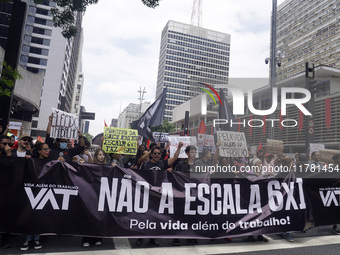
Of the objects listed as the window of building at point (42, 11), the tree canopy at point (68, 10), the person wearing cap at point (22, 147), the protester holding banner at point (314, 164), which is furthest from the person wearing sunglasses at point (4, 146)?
the window of building at point (42, 11)

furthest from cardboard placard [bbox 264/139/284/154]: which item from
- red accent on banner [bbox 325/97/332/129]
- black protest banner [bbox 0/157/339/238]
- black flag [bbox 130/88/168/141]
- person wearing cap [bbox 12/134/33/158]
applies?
red accent on banner [bbox 325/97/332/129]

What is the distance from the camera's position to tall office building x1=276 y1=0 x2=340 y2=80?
6469cm

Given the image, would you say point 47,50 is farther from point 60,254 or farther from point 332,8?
point 332,8

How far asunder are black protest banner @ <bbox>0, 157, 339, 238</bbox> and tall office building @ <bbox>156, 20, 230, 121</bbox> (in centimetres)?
10865

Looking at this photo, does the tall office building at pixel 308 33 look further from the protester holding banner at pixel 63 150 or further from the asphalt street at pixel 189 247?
the protester holding banner at pixel 63 150

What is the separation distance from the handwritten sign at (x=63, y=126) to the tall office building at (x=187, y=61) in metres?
106

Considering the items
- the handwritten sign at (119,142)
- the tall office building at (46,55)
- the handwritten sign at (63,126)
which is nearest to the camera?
the handwritten sign at (63,126)

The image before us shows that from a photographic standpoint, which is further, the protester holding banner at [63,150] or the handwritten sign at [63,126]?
the handwritten sign at [63,126]

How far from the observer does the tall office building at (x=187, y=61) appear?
11581 cm

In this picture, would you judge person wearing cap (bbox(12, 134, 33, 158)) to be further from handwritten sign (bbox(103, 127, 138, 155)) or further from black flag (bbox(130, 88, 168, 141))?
black flag (bbox(130, 88, 168, 141))

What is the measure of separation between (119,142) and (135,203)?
2662mm

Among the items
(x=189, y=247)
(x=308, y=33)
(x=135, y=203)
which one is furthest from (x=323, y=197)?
(x=308, y=33)

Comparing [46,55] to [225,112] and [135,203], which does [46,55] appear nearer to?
[225,112]

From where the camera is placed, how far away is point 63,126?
6.76 m
